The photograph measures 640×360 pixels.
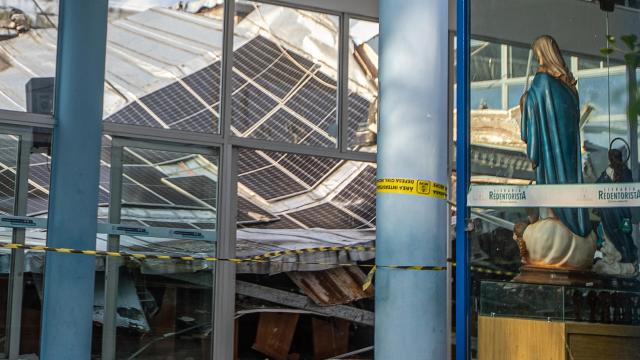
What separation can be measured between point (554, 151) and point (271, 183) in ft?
17.3

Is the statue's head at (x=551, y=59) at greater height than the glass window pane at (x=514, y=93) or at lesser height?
greater

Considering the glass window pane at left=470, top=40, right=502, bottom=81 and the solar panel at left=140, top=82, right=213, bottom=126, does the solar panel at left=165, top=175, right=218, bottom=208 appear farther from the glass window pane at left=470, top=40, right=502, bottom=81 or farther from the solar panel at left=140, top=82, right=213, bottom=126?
the glass window pane at left=470, top=40, right=502, bottom=81

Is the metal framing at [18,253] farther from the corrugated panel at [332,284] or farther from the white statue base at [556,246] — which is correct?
the white statue base at [556,246]

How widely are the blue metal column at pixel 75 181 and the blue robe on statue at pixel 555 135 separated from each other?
169 inches

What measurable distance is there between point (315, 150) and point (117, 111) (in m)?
2.14

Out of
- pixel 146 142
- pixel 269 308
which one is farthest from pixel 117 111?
pixel 269 308

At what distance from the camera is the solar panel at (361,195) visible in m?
10.6

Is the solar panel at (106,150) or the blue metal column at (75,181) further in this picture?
the solar panel at (106,150)

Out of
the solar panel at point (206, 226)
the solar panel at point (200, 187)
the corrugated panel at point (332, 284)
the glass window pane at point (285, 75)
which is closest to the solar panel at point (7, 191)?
the solar panel at point (200, 187)

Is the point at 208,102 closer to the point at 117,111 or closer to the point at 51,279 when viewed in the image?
the point at 117,111

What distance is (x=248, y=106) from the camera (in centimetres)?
991

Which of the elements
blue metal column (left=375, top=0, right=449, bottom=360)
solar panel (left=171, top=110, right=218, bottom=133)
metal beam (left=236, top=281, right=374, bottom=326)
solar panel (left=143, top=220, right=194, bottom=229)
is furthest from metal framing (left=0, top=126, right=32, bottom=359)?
blue metal column (left=375, top=0, right=449, bottom=360)

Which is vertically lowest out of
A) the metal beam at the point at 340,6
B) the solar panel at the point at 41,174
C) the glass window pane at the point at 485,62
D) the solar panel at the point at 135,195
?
the solar panel at the point at 135,195

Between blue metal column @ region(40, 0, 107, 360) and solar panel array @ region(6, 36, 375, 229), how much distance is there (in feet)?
2.04
